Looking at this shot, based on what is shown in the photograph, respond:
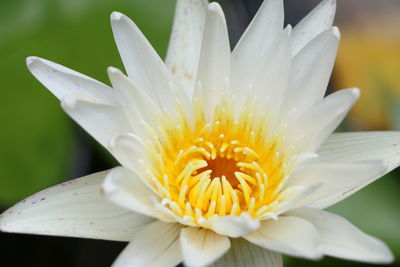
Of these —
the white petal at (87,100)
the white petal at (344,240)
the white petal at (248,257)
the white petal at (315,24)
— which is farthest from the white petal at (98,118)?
the white petal at (315,24)

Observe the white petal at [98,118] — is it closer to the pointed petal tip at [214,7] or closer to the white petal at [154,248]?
the white petal at [154,248]

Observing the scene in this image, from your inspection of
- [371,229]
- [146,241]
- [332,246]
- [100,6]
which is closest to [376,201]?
[371,229]

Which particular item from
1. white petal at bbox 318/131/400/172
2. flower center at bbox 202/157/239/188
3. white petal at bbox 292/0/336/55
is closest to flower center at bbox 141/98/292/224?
flower center at bbox 202/157/239/188

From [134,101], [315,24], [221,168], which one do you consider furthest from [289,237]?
[315,24]

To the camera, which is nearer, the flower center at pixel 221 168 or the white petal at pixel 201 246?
the white petal at pixel 201 246

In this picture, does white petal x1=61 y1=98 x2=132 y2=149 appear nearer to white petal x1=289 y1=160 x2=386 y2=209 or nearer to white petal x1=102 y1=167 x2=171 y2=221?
white petal x1=102 y1=167 x2=171 y2=221

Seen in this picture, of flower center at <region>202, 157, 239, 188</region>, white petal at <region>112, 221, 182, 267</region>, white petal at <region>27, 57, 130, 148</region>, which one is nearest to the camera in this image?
white petal at <region>112, 221, 182, 267</region>
